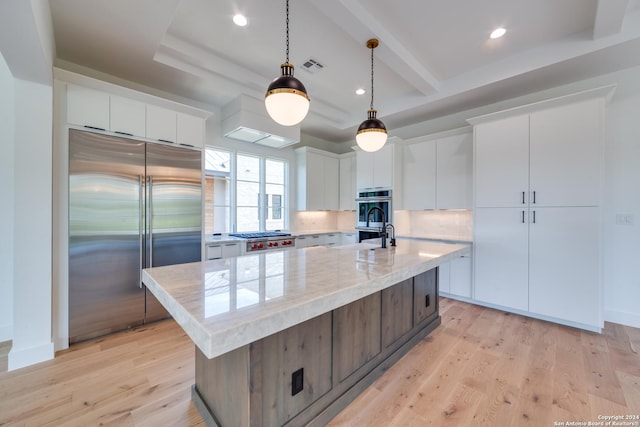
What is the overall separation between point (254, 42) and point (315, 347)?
2.98m

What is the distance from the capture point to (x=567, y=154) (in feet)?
9.23

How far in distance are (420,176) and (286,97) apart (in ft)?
10.4

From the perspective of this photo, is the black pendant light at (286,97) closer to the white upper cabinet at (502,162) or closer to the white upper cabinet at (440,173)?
the white upper cabinet at (502,162)

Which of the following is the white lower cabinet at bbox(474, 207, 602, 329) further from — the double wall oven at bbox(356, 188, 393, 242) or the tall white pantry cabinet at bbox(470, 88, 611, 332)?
the double wall oven at bbox(356, 188, 393, 242)

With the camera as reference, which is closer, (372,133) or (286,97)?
(286,97)

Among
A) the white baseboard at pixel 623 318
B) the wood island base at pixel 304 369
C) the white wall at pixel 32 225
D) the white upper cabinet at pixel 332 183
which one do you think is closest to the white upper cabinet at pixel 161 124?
the white wall at pixel 32 225

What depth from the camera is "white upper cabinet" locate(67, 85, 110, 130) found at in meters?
2.37

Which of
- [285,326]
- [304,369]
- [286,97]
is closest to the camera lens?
[285,326]

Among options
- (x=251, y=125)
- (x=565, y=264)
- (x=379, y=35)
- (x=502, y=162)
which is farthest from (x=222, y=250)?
(x=565, y=264)

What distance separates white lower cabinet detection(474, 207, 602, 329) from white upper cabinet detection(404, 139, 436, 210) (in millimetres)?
851

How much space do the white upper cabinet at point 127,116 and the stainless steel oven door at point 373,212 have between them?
3.34 m

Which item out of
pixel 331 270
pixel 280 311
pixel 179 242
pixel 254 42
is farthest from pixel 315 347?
pixel 254 42

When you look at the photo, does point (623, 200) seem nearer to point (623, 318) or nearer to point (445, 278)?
point (623, 318)

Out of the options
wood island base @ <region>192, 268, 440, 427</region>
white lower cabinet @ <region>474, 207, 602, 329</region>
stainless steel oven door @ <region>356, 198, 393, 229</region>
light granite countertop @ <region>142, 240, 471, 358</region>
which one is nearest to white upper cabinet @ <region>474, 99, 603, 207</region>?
white lower cabinet @ <region>474, 207, 602, 329</region>
